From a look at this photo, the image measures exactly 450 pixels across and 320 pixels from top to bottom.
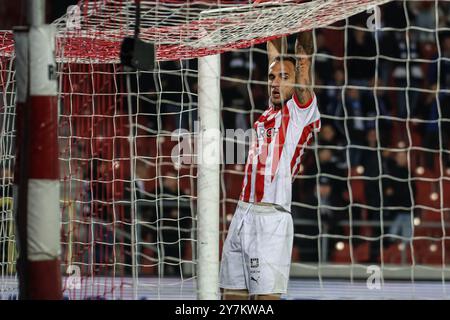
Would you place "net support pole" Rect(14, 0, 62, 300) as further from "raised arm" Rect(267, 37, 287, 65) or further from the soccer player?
"raised arm" Rect(267, 37, 287, 65)

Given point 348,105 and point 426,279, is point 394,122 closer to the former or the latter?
point 348,105

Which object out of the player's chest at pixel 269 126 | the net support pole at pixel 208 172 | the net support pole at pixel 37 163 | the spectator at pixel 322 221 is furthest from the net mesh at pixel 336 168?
the net support pole at pixel 37 163

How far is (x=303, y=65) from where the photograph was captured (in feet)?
18.0

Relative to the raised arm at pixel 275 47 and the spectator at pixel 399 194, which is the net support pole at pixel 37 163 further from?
the spectator at pixel 399 194

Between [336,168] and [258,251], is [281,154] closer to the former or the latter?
[258,251]

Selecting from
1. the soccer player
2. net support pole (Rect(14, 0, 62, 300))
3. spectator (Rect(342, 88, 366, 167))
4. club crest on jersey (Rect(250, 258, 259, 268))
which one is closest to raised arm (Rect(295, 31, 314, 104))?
the soccer player

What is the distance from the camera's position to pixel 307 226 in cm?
1014

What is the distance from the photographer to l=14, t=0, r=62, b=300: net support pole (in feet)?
13.7

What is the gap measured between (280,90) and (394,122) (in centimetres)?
510

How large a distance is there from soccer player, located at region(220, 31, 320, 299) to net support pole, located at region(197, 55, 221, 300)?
0.10 m

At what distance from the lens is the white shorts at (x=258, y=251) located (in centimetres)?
544

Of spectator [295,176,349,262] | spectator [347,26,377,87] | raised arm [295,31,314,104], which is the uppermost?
spectator [347,26,377,87]

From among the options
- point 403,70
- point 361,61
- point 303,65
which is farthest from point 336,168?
point 303,65
